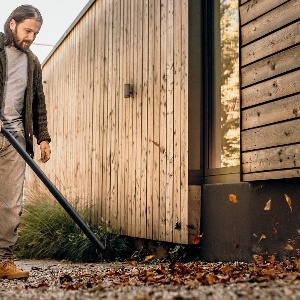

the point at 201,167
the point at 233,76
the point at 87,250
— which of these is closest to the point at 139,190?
the point at 87,250

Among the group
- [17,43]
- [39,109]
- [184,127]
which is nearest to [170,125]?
[184,127]

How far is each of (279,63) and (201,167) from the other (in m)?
1.39

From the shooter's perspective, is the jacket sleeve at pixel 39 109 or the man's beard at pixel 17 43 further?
the jacket sleeve at pixel 39 109

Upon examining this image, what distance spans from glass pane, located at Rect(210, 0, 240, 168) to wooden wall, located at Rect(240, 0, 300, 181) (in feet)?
1.24

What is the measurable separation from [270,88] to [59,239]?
351 cm

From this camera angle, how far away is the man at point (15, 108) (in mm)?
4598

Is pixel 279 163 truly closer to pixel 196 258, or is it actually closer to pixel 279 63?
pixel 279 63

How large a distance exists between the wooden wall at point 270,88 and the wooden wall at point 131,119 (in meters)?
0.86

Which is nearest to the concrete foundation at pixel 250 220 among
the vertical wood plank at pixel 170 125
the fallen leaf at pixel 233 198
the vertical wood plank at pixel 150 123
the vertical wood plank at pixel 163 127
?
the fallen leaf at pixel 233 198

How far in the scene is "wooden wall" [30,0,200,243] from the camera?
570 centimetres

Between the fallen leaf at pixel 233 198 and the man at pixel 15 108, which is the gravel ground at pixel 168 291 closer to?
the man at pixel 15 108

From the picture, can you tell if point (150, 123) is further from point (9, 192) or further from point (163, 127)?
point (9, 192)

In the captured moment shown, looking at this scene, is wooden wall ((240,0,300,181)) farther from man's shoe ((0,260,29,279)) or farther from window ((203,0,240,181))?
man's shoe ((0,260,29,279))

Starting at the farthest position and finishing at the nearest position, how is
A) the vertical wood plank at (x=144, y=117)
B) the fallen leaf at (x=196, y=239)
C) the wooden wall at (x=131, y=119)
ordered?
the vertical wood plank at (x=144, y=117), the wooden wall at (x=131, y=119), the fallen leaf at (x=196, y=239)
